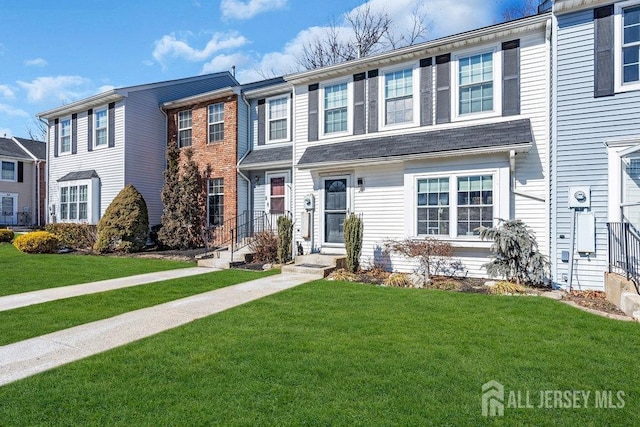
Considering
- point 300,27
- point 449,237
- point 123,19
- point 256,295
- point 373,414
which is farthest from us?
point 300,27

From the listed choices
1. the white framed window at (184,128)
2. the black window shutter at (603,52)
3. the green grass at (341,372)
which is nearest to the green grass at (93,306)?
the green grass at (341,372)

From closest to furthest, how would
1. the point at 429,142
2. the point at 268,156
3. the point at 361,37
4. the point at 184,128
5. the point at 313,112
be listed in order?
1. the point at 429,142
2. the point at 313,112
3. the point at 268,156
4. the point at 184,128
5. the point at 361,37

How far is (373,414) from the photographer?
3.00m

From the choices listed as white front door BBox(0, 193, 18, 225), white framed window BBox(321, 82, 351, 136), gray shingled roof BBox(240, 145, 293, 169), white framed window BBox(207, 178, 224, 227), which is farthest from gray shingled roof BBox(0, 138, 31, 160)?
white framed window BBox(321, 82, 351, 136)

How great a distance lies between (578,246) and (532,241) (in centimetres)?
81

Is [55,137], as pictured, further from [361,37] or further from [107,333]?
[361,37]

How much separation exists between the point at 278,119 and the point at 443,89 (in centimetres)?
605

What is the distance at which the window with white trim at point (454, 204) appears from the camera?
868 centimetres

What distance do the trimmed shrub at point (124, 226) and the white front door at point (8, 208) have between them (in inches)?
641

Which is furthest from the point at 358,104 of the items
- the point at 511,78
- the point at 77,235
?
the point at 77,235

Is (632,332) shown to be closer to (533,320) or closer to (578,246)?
(533,320)

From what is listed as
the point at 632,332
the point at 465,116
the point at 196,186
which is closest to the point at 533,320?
the point at 632,332

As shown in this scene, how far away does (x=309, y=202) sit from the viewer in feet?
36.7

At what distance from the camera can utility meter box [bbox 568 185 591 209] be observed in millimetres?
7480
